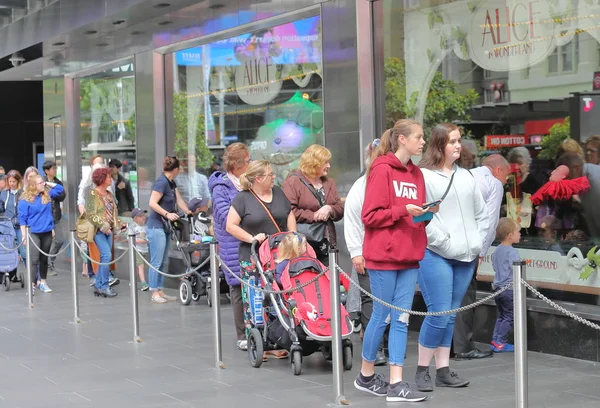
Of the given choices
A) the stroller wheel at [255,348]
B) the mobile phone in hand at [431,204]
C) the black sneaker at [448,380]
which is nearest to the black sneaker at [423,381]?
the black sneaker at [448,380]

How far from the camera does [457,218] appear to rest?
7480 millimetres

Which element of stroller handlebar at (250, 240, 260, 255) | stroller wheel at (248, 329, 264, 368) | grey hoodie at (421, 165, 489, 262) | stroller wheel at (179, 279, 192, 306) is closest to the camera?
grey hoodie at (421, 165, 489, 262)

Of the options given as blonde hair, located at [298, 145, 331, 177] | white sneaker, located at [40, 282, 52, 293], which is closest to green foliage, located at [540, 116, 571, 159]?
blonde hair, located at [298, 145, 331, 177]

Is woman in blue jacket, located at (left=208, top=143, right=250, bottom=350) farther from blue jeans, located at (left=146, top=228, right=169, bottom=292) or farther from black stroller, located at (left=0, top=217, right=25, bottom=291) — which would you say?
black stroller, located at (left=0, top=217, right=25, bottom=291)

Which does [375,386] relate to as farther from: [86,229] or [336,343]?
[86,229]

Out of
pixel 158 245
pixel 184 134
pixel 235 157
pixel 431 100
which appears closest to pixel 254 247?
pixel 235 157

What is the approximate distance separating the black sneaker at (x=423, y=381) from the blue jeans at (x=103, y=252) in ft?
26.3

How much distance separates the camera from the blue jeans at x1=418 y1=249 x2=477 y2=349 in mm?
7383

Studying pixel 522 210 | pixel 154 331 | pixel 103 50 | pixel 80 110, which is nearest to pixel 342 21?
pixel 522 210

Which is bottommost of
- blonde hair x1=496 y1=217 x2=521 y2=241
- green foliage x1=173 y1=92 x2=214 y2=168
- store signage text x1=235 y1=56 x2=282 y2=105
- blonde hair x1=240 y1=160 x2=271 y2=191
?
blonde hair x1=496 y1=217 x2=521 y2=241

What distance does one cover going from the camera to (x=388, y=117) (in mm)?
11500

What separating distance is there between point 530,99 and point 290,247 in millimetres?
2886

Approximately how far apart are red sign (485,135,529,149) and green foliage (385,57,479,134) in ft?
1.41

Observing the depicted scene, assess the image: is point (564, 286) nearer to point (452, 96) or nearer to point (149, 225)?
point (452, 96)
